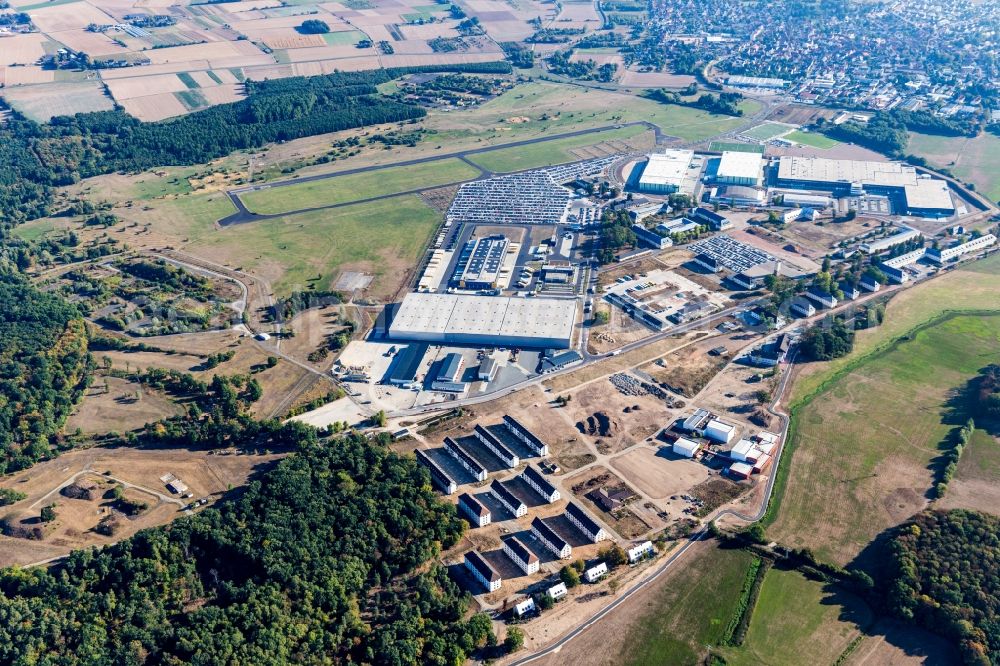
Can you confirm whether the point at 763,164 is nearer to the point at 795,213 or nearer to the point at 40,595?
the point at 795,213

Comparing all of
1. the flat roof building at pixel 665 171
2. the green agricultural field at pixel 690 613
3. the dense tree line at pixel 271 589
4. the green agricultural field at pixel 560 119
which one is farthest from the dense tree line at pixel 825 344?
the green agricultural field at pixel 560 119

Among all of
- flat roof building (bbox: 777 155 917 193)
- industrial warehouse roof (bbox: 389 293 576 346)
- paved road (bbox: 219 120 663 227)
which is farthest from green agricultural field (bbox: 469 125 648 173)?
industrial warehouse roof (bbox: 389 293 576 346)

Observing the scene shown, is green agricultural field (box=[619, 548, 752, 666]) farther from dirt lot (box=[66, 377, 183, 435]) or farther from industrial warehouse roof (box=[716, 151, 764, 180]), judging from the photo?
industrial warehouse roof (box=[716, 151, 764, 180])

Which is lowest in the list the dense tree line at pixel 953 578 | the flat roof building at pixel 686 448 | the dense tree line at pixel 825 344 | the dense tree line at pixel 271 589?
the dense tree line at pixel 271 589

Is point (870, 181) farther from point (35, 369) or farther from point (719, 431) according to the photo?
point (35, 369)

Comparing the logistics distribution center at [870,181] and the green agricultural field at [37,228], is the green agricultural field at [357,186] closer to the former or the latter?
the green agricultural field at [37,228]

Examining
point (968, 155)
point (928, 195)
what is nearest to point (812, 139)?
point (968, 155)

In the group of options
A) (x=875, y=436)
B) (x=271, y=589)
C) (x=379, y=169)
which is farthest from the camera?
(x=379, y=169)
